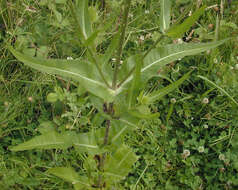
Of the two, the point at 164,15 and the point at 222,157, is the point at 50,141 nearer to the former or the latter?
the point at 164,15

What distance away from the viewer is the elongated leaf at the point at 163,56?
56.7 inches

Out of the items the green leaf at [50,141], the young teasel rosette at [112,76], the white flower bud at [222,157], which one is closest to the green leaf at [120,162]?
the young teasel rosette at [112,76]

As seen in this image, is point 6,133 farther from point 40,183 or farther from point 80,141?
point 80,141

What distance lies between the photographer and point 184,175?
2137 mm

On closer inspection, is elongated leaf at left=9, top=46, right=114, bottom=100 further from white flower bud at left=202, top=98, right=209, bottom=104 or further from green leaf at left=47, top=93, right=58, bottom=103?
white flower bud at left=202, top=98, right=209, bottom=104

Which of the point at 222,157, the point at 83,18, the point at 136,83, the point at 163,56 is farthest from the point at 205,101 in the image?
the point at 83,18

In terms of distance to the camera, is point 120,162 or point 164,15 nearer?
point 164,15

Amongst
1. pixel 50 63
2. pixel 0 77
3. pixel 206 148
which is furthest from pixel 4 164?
pixel 206 148

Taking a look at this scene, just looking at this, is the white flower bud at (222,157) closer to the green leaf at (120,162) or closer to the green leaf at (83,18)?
the green leaf at (120,162)

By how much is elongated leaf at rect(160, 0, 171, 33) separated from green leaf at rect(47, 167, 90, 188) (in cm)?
104

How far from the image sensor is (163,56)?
1.48m

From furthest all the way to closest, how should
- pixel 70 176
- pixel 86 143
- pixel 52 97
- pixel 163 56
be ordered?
pixel 52 97 → pixel 70 176 → pixel 86 143 → pixel 163 56

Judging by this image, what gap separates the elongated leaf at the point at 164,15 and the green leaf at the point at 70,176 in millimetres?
1044

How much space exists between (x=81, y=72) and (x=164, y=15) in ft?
1.57
